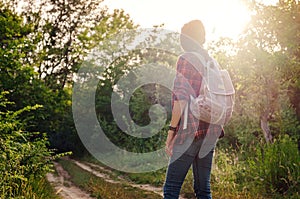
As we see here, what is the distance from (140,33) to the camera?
2620 cm

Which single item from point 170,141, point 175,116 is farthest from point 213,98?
point 170,141

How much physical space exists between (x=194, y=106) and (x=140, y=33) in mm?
23172

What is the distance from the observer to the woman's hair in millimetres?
3674

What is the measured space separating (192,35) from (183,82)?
483 mm

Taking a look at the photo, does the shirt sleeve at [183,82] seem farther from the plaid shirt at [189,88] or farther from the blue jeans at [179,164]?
the blue jeans at [179,164]

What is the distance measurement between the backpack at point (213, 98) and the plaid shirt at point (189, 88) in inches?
1.5

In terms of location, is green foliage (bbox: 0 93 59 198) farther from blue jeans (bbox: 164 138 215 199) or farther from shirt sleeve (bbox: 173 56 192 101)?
shirt sleeve (bbox: 173 56 192 101)

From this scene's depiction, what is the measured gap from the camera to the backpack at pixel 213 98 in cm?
343

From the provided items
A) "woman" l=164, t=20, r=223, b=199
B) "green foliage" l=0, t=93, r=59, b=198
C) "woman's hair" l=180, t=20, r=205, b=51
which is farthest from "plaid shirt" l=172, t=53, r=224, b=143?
"green foliage" l=0, t=93, r=59, b=198

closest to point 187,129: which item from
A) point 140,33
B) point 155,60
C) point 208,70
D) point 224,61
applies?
point 208,70

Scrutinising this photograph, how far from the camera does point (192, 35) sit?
12.1 feet

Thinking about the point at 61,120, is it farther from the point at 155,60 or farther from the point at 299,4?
the point at 299,4

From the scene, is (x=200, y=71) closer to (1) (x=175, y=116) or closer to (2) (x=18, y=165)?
(1) (x=175, y=116)

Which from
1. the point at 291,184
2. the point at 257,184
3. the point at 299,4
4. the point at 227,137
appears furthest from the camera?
the point at 227,137
